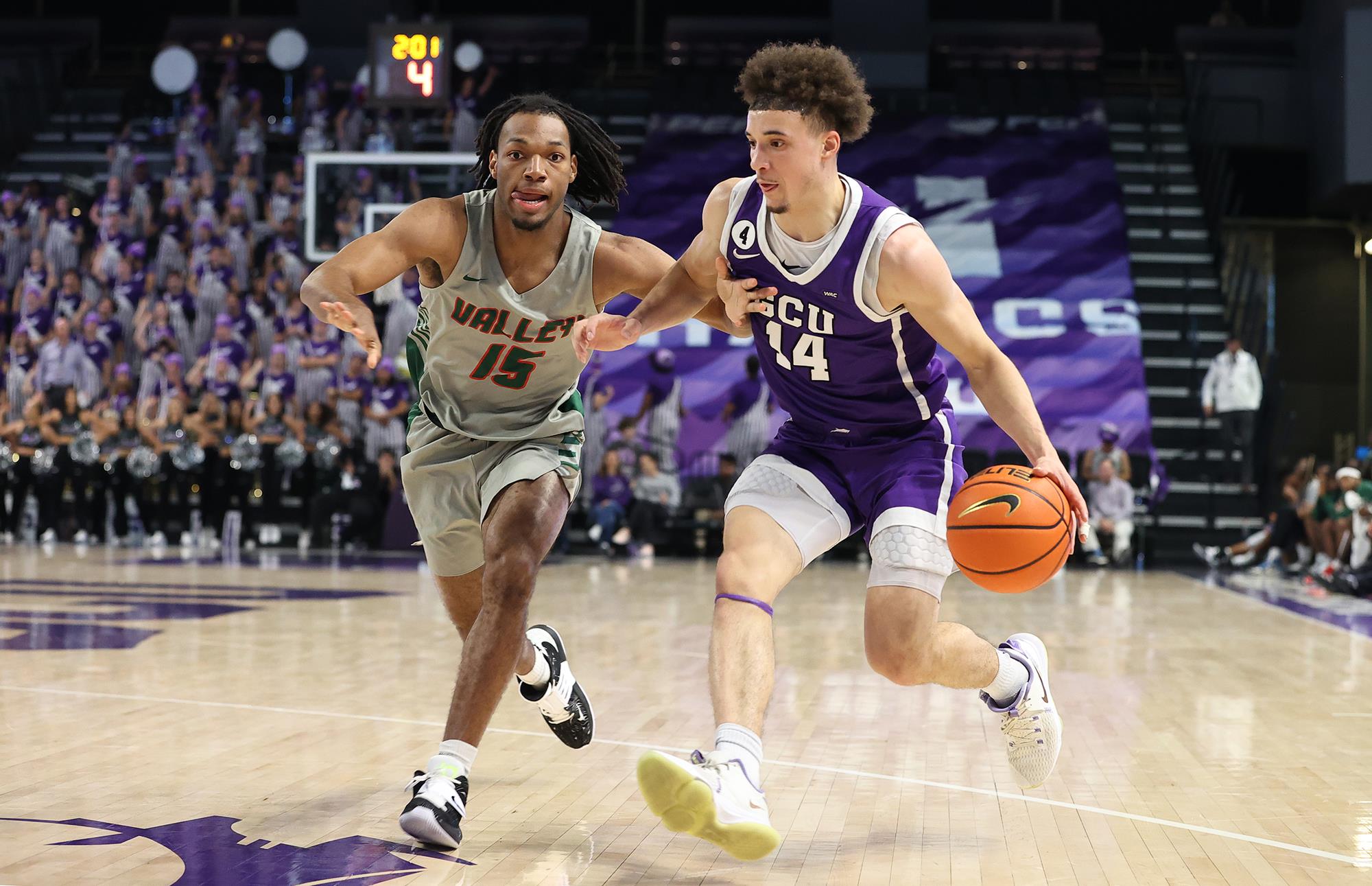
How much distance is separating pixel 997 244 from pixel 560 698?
596 inches

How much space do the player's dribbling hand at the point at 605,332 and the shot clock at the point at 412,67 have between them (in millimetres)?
10527

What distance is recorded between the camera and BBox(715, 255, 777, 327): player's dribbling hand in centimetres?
375

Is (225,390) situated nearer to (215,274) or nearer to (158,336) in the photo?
(158,336)

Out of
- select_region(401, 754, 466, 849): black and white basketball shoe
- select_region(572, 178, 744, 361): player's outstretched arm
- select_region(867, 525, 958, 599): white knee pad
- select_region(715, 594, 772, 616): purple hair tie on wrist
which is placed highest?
select_region(572, 178, 744, 361): player's outstretched arm

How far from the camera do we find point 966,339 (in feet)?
11.6

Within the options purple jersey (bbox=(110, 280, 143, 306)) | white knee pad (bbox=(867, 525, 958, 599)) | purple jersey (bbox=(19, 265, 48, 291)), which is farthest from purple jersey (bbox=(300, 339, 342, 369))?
white knee pad (bbox=(867, 525, 958, 599))

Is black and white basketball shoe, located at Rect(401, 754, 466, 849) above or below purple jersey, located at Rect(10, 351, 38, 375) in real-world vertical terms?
below

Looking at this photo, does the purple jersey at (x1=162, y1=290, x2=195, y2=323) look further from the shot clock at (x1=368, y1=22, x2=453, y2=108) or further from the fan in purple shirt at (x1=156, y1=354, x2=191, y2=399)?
the shot clock at (x1=368, y1=22, x2=453, y2=108)

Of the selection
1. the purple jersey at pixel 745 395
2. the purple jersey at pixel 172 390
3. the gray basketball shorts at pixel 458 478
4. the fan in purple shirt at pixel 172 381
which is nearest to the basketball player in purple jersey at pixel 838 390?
the gray basketball shorts at pixel 458 478

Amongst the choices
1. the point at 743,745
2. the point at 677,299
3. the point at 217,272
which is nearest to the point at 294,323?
the point at 217,272

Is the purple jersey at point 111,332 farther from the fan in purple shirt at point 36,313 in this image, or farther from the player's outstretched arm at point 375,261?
the player's outstretched arm at point 375,261

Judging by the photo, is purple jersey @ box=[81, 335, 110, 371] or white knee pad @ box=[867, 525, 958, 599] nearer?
white knee pad @ box=[867, 525, 958, 599]

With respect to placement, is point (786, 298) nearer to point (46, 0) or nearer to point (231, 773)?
point (231, 773)

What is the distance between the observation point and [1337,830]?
3.79 m
